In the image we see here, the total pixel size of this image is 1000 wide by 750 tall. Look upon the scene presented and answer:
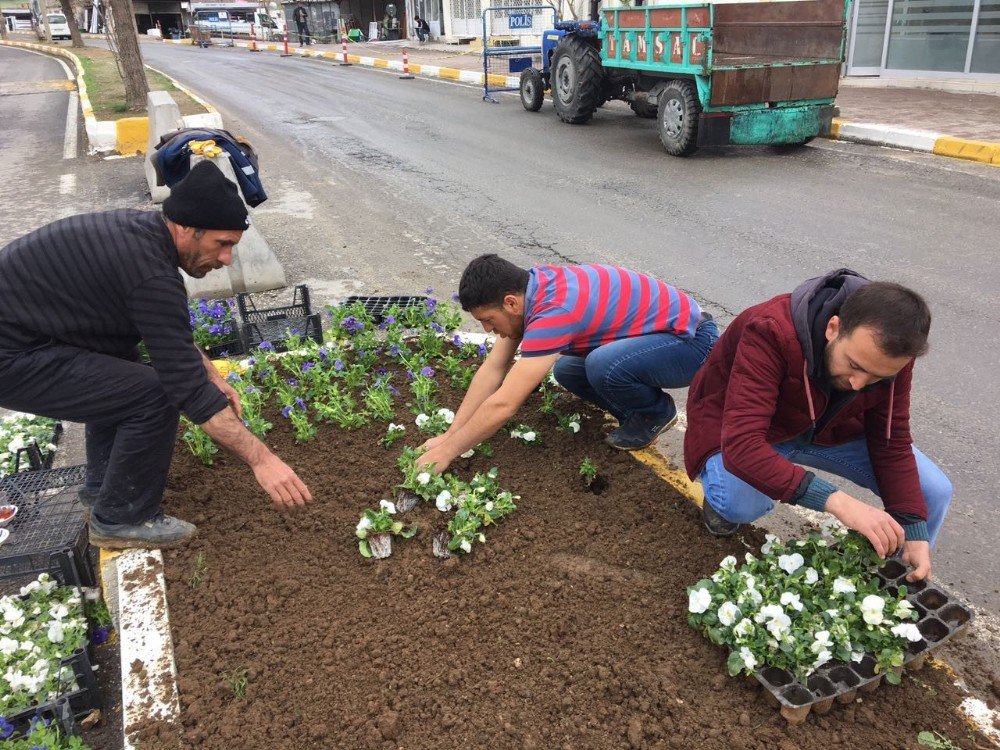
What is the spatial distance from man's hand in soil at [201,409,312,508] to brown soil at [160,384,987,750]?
31cm

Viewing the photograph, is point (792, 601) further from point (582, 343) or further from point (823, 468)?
point (582, 343)

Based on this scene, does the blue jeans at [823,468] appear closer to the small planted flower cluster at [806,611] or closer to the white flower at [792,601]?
the small planted flower cluster at [806,611]

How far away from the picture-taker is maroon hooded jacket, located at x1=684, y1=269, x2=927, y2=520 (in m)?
2.45

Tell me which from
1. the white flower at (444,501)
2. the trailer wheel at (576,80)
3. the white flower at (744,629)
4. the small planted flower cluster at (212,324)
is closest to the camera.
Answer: the white flower at (744,629)

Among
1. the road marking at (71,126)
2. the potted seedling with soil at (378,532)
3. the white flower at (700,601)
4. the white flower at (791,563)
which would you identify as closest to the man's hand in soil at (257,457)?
the potted seedling with soil at (378,532)

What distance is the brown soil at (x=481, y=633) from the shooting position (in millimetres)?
2238

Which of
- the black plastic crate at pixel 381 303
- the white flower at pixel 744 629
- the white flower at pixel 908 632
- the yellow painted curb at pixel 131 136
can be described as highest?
the yellow painted curb at pixel 131 136

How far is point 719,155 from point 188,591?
368 inches

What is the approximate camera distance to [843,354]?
2.33 m

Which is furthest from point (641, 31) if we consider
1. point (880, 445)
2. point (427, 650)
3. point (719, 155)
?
point (427, 650)

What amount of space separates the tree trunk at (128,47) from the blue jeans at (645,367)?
1233 centimetres

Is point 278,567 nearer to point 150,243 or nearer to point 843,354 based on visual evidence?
point 150,243

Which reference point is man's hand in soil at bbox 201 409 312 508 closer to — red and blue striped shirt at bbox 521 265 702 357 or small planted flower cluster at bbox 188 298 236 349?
red and blue striped shirt at bbox 521 265 702 357

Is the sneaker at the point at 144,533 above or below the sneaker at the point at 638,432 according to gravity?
below
